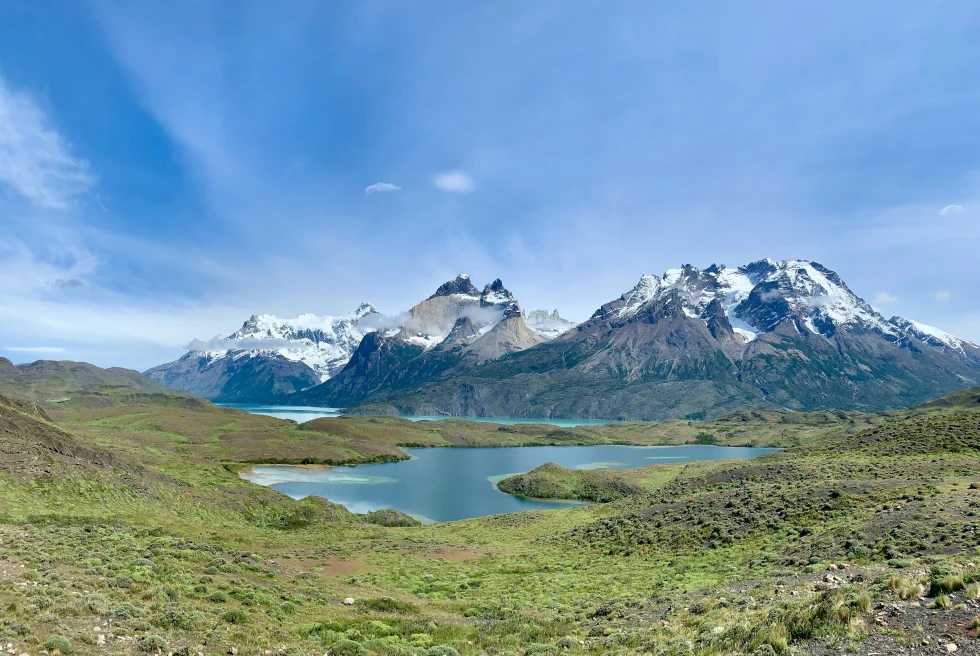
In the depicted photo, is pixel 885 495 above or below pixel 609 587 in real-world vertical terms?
above

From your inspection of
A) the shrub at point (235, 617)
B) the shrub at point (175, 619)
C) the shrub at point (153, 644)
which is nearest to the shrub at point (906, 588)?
the shrub at point (153, 644)

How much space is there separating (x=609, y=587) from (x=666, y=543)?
1203 centimetres

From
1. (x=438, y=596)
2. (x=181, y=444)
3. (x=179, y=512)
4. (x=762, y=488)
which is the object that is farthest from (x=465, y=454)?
(x=438, y=596)

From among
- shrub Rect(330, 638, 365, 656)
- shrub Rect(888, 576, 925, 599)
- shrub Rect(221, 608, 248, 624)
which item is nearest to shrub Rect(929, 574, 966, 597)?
shrub Rect(888, 576, 925, 599)

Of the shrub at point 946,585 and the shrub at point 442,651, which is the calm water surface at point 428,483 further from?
the shrub at point 946,585

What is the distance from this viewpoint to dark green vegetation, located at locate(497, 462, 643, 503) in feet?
344

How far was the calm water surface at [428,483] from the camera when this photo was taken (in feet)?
317

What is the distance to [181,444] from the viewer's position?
13838cm

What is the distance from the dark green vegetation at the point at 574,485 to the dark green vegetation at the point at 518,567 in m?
38.0

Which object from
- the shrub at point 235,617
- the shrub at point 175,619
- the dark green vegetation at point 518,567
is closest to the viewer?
the dark green vegetation at point 518,567

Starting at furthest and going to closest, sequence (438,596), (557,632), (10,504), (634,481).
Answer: (634,481) < (10,504) < (438,596) < (557,632)

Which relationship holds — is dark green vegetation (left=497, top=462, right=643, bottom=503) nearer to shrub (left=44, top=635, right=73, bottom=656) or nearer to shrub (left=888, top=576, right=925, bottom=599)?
shrub (left=888, top=576, right=925, bottom=599)

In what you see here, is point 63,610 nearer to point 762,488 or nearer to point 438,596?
point 438,596

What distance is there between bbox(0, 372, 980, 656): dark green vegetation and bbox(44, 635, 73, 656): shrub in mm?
58
